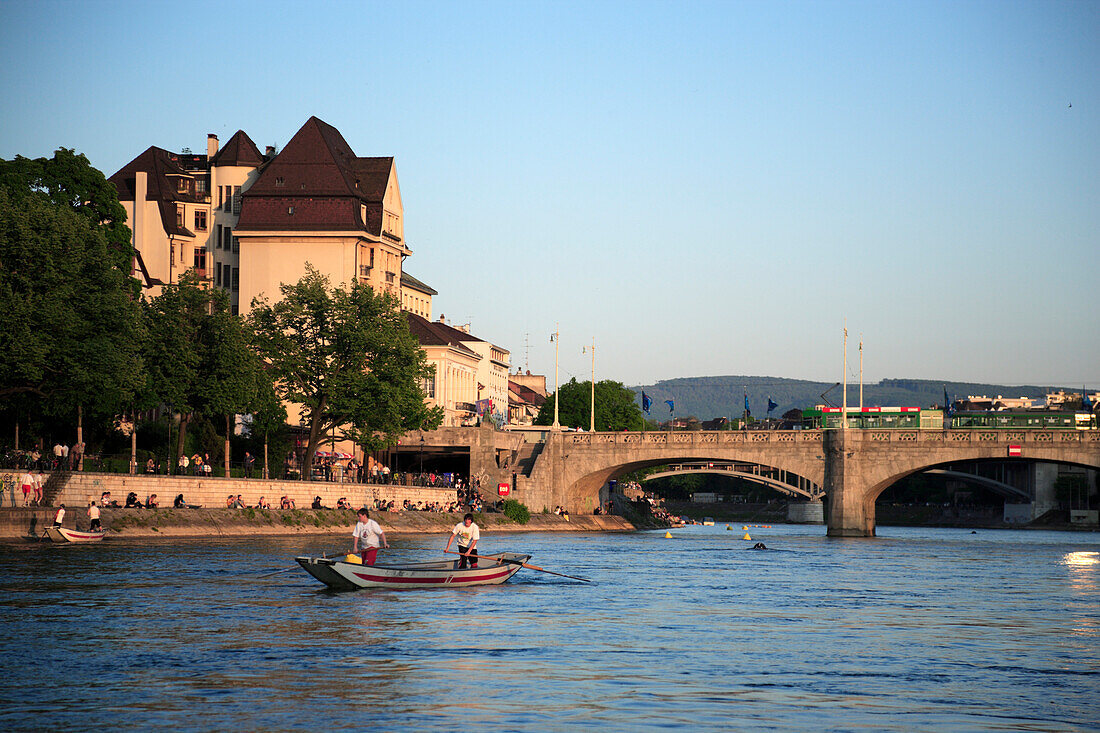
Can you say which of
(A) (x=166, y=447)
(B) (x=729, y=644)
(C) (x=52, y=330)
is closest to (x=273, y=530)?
(A) (x=166, y=447)

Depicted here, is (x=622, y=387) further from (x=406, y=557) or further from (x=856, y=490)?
(x=406, y=557)

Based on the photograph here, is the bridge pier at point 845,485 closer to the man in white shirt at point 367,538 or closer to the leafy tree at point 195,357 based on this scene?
the leafy tree at point 195,357

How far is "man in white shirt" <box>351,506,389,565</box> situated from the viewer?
39094mm

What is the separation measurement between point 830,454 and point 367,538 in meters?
61.0

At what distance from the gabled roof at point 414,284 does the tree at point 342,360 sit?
4727cm

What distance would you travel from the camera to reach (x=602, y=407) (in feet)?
532

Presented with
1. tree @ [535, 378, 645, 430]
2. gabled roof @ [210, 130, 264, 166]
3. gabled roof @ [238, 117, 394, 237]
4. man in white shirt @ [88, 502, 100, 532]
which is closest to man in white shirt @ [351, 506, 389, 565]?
man in white shirt @ [88, 502, 100, 532]

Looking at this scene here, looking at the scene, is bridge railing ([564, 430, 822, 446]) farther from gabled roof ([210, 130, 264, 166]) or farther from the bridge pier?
gabled roof ([210, 130, 264, 166])

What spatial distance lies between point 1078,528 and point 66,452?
118m

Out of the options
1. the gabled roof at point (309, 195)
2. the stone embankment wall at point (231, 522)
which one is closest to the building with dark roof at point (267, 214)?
the gabled roof at point (309, 195)

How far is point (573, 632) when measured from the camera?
31.0m

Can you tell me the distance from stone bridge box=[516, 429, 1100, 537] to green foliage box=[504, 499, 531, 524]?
2.44 m

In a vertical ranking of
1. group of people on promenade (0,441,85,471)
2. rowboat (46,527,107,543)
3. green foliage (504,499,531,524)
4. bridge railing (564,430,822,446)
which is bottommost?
green foliage (504,499,531,524)

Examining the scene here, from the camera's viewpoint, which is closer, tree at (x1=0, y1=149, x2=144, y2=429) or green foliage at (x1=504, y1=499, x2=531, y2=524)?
tree at (x1=0, y1=149, x2=144, y2=429)
